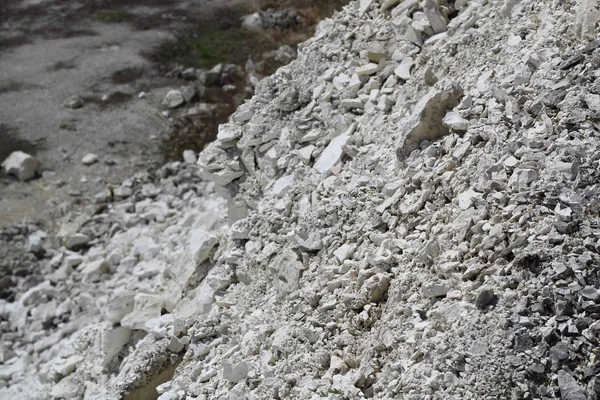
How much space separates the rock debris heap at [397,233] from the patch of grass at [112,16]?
18.7 metres

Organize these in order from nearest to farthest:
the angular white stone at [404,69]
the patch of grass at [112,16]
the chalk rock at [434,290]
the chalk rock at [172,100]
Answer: the chalk rock at [434,290]
the angular white stone at [404,69]
the chalk rock at [172,100]
the patch of grass at [112,16]

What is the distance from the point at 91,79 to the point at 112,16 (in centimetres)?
504

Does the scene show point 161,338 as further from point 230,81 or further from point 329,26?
point 230,81

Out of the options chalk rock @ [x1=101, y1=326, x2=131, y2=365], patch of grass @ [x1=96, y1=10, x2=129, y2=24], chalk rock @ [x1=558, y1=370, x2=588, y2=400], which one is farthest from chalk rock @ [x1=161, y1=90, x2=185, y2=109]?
chalk rock @ [x1=558, y1=370, x2=588, y2=400]

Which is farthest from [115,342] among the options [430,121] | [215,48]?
[215,48]

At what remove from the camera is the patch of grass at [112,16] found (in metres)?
27.9

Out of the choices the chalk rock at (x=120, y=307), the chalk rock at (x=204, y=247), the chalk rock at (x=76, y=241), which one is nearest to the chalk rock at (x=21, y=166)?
the chalk rock at (x=76, y=241)

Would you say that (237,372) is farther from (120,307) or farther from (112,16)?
(112,16)

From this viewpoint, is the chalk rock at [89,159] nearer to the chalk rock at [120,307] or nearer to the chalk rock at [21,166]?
the chalk rock at [21,166]

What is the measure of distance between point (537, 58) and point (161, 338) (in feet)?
17.8

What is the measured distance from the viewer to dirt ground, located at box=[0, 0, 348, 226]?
774 inches

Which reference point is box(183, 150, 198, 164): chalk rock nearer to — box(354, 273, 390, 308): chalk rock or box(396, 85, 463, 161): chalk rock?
box(396, 85, 463, 161): chalk rock

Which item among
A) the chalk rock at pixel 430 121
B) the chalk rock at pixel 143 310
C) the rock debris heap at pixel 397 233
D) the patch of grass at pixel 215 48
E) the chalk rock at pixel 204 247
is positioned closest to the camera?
the rock debris heap at pixel 397 233

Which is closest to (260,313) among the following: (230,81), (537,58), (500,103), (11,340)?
(500,103)
